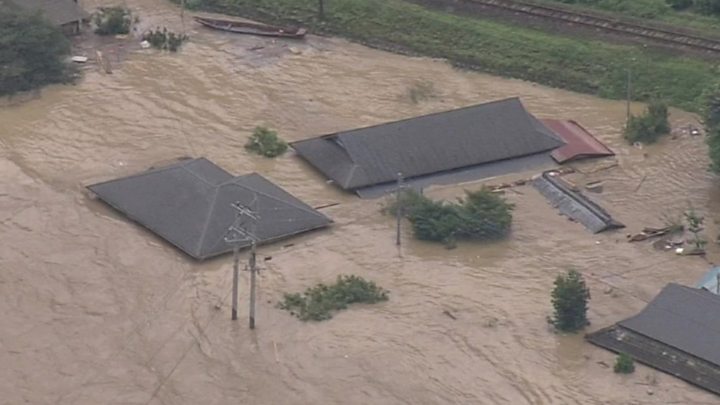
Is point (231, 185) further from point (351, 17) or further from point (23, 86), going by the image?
point (351, 17)

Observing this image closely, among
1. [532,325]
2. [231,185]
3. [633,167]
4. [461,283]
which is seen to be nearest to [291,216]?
[231,185]

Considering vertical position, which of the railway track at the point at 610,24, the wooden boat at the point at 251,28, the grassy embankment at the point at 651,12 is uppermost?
the grassy embankment at the point at 651,12

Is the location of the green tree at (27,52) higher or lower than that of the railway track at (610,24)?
lower

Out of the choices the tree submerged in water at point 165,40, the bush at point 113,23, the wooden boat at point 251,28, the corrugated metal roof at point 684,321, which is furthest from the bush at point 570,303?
the bush at point 113,23

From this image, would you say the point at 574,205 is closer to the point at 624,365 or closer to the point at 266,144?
the point at 624,365

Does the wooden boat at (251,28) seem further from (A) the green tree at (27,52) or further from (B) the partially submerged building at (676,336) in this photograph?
(B) the partially submerged building at (676,336)

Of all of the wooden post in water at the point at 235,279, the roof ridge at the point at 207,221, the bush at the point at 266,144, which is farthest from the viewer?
the bush at the point at 266,144

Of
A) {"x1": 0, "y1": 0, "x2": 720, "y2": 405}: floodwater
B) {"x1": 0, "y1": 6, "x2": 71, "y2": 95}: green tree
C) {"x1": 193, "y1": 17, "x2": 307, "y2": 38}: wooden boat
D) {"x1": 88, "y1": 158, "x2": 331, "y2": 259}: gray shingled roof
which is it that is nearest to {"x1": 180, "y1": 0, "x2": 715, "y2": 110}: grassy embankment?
{"x1": 0, "y1": 0, "x2": 720, "y2": 405}: floodwater

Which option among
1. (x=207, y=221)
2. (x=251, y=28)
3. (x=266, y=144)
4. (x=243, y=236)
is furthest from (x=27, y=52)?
(x=243, y=236)

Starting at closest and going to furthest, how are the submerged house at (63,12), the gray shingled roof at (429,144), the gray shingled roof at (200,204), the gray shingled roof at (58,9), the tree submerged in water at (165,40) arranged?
the gray shingled roof at (200,204), the gray shingled roof at (429,144), the gray shingled roof at (58,9), the submerged house at (63,12), the tree submerged in water at (165,40)
